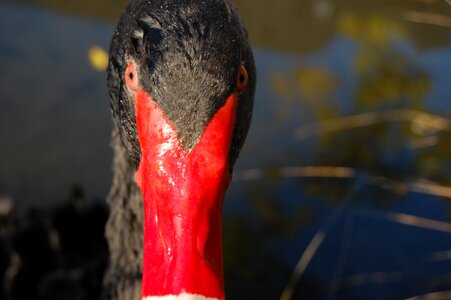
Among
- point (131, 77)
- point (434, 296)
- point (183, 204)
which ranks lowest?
point (183, 204)

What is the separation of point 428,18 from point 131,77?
6.92 feet

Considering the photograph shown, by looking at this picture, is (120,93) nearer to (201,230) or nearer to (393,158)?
(201,230)

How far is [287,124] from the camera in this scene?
2.95 meters

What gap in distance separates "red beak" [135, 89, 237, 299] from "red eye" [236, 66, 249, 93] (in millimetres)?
38

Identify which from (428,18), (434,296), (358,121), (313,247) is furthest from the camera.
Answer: (358,121)

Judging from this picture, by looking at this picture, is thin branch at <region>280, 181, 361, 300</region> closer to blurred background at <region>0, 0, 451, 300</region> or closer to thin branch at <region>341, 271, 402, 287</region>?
blurred background at <region>0, 0, 451, 300</region>

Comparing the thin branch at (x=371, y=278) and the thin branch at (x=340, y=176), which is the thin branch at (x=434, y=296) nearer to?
the thin branch at (x=371, y=278)

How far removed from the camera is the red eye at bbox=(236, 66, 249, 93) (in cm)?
88

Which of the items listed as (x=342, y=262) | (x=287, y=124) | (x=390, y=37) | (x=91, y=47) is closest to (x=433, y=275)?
(x=342, y=262)

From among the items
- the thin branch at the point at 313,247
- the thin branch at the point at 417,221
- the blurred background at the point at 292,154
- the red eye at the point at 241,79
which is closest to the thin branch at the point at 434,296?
the blurred background at the point at 292,154

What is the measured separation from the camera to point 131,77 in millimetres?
890

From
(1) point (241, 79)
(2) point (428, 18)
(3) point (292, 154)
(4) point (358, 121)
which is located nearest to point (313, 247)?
(3) point (292, 154)

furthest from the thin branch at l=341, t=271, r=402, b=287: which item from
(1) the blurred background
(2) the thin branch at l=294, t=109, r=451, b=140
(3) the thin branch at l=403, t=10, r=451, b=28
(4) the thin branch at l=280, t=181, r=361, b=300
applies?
(3) the thin branch at l=403, t=10, r=451, b=28

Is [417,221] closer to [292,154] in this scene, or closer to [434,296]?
[434,296]
